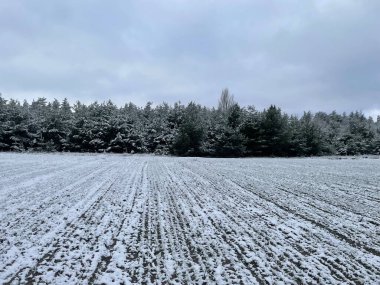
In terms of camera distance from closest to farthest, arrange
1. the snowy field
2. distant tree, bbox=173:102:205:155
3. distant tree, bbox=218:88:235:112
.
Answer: the snowy field, distant tree, bbox=173:102:205:155, distant tree, bbox=218:88:235:112

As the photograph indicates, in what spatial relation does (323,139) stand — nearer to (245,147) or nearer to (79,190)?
(245,147)

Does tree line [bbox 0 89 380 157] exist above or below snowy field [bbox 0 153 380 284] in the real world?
above

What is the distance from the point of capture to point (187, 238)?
576 cm

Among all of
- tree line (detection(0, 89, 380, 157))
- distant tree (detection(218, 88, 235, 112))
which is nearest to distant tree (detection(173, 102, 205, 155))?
tree line (detection(0, 89, 380, 157))

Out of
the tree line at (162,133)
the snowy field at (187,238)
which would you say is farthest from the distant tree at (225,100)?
the snowy field at (187,238)

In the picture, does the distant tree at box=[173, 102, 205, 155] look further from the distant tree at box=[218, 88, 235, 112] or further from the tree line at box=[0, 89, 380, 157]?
the distant tree at box=[218, 88, 235, 112]

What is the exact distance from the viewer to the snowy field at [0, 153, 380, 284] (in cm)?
427

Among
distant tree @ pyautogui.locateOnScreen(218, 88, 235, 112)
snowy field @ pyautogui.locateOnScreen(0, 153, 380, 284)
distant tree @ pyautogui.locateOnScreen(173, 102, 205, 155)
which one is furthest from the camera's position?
distant tree @ pyautogui.locateOnScreen(218, 88, 235, 112)

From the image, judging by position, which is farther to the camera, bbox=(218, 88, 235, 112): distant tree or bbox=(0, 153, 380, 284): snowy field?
bbox=(218, 88, 235, 112): distant tree

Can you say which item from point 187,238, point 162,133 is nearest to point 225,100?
point 162,133

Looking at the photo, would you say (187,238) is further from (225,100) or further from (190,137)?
(225,100)

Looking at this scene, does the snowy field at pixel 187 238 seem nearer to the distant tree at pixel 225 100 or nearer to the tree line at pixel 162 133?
the tree line at pixel 162 133

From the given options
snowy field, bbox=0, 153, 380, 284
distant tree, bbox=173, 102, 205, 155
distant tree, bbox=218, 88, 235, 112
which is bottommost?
snowy field, bbox=0, 153, 380, 284

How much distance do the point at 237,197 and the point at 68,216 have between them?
5.23m
